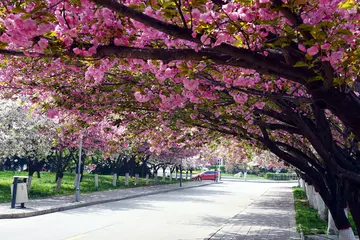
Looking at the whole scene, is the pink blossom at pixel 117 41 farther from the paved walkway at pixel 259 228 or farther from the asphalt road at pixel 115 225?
the paved walkway at pixel 259 228

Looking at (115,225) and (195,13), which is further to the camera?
(115,225)

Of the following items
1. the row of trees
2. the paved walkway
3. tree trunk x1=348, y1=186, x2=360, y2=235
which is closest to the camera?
the row of trees

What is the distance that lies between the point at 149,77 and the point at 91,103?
5.72 feet

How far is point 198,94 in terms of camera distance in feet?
25.8

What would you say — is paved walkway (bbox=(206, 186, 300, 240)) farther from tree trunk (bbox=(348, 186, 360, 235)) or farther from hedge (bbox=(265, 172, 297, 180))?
hedge (bbox=(265, 172, 297, 180))

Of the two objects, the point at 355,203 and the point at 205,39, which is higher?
the point at 205,39

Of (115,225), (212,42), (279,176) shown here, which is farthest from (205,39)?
(279,176)

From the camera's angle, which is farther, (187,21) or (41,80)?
(41,80)

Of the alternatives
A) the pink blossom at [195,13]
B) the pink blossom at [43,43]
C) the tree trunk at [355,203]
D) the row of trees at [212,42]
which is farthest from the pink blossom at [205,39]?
the tree trunk at [355,203]

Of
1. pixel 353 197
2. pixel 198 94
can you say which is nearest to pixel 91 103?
pixel 198 94

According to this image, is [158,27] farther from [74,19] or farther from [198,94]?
[198,94]

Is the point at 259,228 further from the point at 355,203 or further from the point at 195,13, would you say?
the point at 195,13

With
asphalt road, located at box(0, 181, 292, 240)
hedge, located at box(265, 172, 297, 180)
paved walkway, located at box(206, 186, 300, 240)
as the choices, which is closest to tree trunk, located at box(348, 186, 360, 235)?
paved walkway, located at box(206, 186, 300, 240)

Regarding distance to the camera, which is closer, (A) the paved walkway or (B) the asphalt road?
(B) the asphalt road
